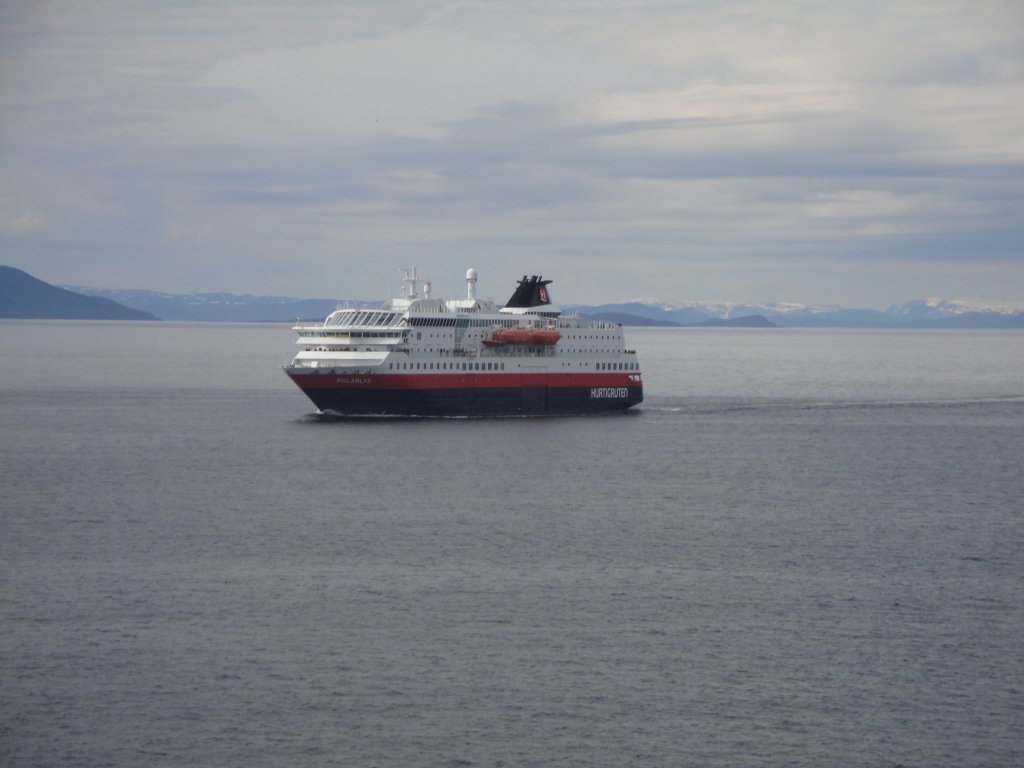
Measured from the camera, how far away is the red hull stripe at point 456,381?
264 feet

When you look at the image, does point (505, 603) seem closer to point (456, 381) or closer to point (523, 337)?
point (456, 381)

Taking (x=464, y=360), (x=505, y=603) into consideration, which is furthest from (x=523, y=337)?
(x=505, y=603)

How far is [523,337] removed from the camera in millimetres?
86500

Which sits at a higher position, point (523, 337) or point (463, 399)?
point (523, 337)

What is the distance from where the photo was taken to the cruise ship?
8088 centimetres

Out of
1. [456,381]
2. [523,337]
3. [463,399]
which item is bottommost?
[463,399]

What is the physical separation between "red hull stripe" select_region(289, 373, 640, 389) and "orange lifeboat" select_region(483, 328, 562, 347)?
2.13 metres

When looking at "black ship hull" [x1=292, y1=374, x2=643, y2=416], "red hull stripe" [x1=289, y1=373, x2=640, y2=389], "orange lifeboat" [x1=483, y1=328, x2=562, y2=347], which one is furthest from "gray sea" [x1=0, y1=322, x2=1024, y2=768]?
"orange lifeboat" [x1=483, y1=328, x2=562, y2=347]

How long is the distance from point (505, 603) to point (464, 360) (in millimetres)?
46267

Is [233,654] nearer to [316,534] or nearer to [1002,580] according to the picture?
[316,534]

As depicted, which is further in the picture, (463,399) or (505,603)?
(463,399)

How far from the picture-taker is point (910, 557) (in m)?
45.3

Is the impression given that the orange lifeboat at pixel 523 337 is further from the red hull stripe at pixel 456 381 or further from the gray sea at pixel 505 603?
the gray sea at pixel 505 603

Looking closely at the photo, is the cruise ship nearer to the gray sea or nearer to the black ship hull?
the black ship hull
